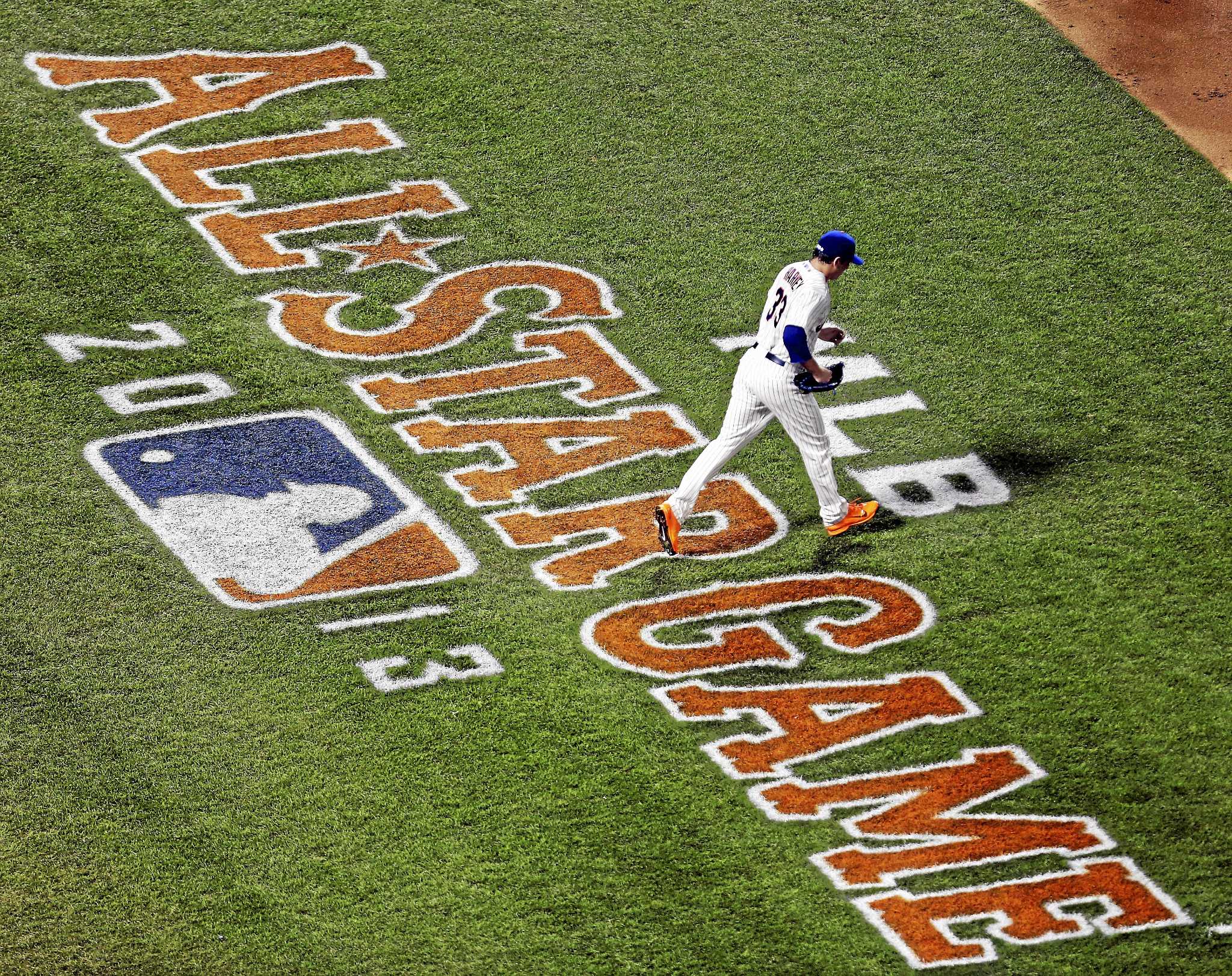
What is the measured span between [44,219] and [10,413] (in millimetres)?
2146

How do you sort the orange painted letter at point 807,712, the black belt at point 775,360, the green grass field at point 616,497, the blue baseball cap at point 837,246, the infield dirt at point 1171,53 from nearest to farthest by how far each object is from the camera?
the green grass field at point 616,497 < the orange painted letter at point 807,712 < the blue baseball cap at point 837,246 < the black belt at point 775,360 < the infield dirt at point 1171,53

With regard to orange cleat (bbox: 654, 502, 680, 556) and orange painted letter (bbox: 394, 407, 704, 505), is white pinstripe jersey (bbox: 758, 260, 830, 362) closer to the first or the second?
orange cleat (bbox: 654, 502, 680, 556)

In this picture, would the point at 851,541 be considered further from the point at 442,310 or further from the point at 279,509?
the point at 442,310

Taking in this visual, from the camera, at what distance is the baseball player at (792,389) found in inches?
329

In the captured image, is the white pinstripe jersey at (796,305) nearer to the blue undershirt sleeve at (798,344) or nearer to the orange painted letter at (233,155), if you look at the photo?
the blue undershirt sleeve at (798,344)

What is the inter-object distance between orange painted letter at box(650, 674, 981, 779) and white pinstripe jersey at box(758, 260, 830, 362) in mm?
1590

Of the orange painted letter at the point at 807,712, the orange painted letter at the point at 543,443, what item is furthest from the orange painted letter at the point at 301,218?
the orange painted letter at the point at 807,712

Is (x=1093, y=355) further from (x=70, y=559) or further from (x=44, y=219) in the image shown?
(x=44, y=219)

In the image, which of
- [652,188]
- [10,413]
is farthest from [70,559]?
[652,188]

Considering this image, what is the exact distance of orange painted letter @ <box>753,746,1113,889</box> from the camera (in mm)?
7129

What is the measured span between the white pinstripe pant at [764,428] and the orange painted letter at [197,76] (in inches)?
217

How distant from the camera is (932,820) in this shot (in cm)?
732

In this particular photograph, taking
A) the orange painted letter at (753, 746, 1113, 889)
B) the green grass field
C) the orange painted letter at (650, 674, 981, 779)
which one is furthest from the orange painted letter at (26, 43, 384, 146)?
the orange painted letter at (753, 746, 1113, 889)

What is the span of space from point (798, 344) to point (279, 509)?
9.24 feet
